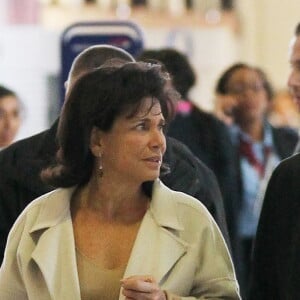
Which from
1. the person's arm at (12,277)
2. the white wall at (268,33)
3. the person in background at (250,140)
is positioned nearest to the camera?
the person's arm at (12,277)

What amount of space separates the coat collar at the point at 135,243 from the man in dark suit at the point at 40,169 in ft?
1.50

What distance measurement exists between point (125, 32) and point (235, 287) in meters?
3.69

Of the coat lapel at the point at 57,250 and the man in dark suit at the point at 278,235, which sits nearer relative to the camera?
the coat lapel at the point at 57,250

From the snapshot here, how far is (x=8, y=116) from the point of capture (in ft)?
22.1

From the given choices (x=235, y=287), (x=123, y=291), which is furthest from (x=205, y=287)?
(x=123, y=291)

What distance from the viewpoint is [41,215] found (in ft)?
11.8

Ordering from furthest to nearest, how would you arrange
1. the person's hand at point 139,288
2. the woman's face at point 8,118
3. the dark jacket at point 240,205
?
the woman's face at point 8,118, the dark jacket at point 240,205, the person's hand at point 139,288

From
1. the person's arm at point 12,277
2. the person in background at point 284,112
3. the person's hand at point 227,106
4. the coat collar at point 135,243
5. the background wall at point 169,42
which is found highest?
the coat collar at point 135,243

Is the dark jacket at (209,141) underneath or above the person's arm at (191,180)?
underneath

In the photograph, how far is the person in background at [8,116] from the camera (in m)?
6.68

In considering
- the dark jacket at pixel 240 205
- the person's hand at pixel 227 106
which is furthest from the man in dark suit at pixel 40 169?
the person's hand at pixel 227 106

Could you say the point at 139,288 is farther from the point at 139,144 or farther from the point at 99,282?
the point at 139,144

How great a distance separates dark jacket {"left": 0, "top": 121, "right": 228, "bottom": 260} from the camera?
13.3 feet

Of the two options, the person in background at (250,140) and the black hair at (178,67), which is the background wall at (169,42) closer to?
the person in background at (250,140)
